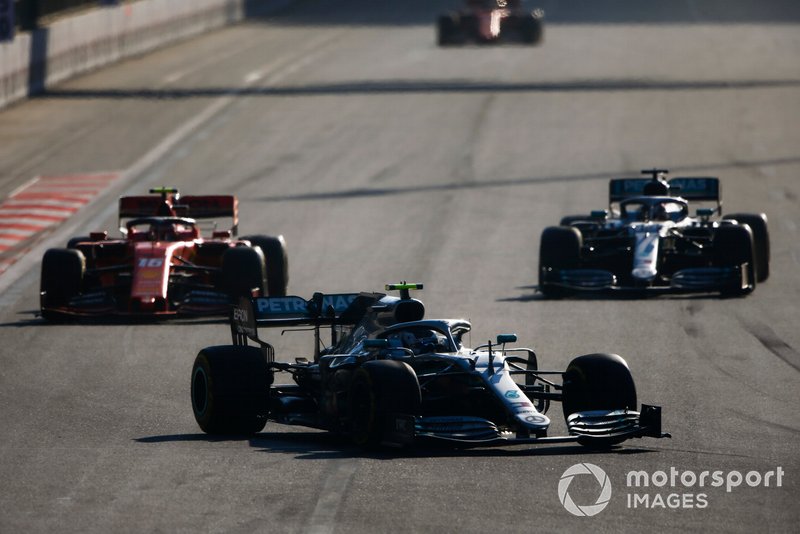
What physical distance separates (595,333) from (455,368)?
7332 millimetres

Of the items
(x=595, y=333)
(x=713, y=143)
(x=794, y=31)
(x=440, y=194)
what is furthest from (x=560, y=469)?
(x=794, y=31)

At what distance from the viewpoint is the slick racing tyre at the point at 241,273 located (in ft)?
73.3

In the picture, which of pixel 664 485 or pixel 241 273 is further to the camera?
pixel 241 273

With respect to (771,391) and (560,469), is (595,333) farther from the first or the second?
(560,469)

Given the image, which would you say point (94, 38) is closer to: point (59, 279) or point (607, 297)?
point (59, 279)

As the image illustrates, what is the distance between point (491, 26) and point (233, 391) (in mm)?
43693

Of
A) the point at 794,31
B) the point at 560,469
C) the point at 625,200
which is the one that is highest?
the point at 794,31

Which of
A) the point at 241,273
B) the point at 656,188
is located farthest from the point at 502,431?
the point at 656,188

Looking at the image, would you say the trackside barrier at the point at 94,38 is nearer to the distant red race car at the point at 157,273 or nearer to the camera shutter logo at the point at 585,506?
the distant red race car at the point at 157,273

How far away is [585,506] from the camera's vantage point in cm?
1135

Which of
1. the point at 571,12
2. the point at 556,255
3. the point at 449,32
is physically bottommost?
the point at 556,255

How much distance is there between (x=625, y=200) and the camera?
2509cm

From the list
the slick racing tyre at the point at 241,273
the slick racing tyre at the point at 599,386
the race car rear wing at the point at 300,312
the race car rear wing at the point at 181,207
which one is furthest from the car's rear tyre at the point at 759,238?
the slick racing tyre at the point at 599,386

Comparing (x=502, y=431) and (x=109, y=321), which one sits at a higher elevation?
(x=109, y=321)
